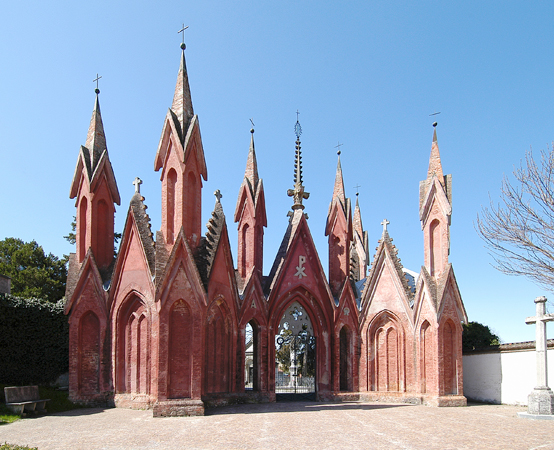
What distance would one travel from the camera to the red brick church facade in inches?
724

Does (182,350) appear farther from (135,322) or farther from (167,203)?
(167,203)

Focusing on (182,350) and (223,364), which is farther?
(223,364)

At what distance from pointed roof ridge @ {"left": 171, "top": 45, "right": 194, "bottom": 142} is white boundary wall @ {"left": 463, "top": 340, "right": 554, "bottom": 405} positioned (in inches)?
639

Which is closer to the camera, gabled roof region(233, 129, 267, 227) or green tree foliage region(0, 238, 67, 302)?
gabled roof region(233, 129, 267, 227)

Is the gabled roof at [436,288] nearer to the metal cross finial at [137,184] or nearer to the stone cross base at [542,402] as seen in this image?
the stone cross base at [542,402]

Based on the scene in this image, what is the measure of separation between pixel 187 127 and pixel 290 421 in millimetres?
11436

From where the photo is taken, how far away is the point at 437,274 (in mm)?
23188

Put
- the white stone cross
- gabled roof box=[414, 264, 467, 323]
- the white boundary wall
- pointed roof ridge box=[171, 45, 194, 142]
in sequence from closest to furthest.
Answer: the white stone cross, pointed roof ridge box=[171, 45, 194, 142], the white boundary wall, gabled roof box=[414, 264, 467, 323]

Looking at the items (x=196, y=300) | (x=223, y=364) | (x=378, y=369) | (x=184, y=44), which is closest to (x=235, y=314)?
(x=223, y=364)

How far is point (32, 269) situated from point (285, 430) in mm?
29594

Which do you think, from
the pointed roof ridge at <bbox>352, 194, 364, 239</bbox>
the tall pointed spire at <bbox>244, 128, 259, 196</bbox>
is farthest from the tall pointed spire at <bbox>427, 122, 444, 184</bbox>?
the pointed roof ridge at <bbox>352, 194, 364, 239</bbox>

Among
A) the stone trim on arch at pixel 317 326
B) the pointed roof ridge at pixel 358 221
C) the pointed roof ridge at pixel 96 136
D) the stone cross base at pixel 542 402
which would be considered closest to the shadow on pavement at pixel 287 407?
the stone trim on arch at pixel 317 326

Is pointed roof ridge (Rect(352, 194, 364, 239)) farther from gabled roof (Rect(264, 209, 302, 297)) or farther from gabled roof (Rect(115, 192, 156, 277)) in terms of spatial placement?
gabled roof (Rect(115, 192, 156, 277))

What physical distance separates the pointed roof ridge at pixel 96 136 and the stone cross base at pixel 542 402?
19141 mm
